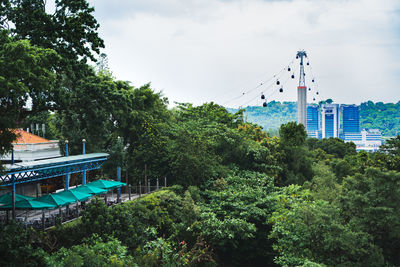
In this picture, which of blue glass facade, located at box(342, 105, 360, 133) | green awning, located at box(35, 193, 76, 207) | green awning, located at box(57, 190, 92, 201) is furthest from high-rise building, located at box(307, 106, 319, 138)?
green awning, located at box(35, 193, 76, 207)

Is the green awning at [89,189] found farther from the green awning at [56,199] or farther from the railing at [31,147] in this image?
the railing at [31,147]

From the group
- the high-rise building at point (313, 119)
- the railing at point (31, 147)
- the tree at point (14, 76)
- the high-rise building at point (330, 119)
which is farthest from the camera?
the high-rise building at point (313, 119)

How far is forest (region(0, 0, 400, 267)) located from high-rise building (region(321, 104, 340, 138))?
423 feet

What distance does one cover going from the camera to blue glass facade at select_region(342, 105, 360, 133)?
494 feet

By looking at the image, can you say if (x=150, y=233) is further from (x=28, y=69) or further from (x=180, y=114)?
(x=180, y=114)

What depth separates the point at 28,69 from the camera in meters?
11.2

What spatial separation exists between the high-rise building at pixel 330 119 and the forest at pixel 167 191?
129071 mm

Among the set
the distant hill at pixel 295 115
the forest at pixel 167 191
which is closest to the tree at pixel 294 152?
the forest at pixel 167 191

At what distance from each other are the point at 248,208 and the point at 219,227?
2.64 meters

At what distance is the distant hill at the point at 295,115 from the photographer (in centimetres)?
14125

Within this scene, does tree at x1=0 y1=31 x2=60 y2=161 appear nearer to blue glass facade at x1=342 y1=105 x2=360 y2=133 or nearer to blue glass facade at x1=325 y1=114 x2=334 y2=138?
blue glass facade at x1=325 y1=114 x2=334 y2=138

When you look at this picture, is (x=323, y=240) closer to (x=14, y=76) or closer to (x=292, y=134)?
(x=14, y=76)

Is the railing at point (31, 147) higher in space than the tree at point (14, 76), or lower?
lower

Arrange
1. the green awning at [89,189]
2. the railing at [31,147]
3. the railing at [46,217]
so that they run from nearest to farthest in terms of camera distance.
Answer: the railing at [46,217], the green awning at [89,189], the railing at [31,147]
